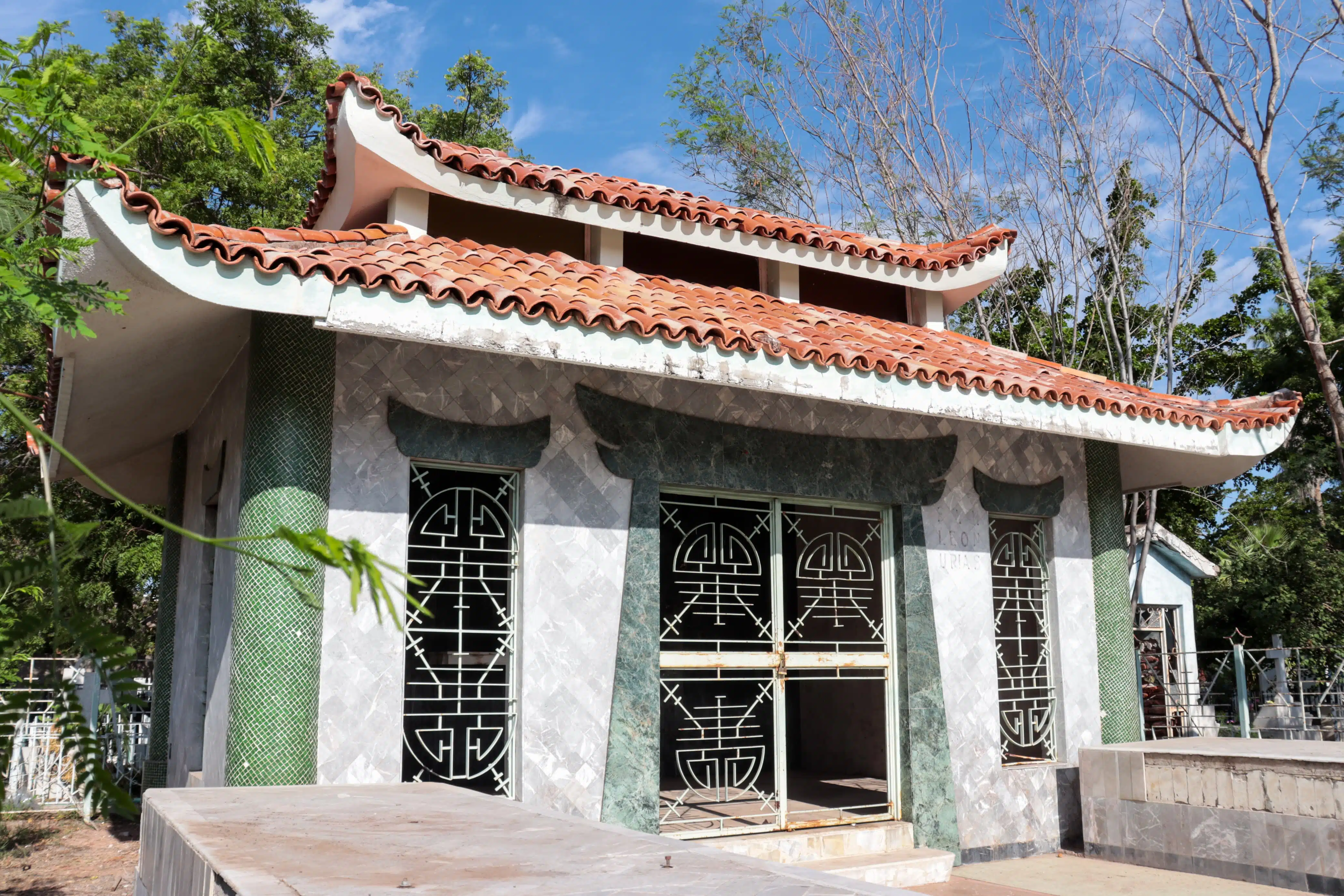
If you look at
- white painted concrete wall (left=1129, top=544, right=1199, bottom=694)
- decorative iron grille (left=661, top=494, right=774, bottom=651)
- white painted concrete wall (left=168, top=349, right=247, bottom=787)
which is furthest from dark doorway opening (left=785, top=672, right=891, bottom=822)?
white painted concrete wall (left=1129, top=544, right=1199, bottom=694)

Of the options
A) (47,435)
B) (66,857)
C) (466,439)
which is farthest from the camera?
(66,857)

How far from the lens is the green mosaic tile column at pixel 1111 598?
8820 mm

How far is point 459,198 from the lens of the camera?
7398 millimetres

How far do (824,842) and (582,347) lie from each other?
3693mm

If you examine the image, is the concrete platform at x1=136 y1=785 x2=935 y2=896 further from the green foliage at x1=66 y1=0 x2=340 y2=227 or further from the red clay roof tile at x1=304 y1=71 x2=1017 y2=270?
the green foliage at x1=66 y1=0 x2=340 y2=227

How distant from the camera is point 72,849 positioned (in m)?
9.07

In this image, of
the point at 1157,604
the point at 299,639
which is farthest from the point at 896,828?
the point at 1157,604

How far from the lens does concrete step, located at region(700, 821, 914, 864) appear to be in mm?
6863

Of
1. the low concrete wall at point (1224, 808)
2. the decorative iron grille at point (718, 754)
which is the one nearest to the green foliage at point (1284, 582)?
the decorative iron grille at point (718, 754)

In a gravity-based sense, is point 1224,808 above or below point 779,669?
below

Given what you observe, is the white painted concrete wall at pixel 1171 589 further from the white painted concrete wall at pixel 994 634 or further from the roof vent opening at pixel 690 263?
the roof vent opening at pixel 690 263

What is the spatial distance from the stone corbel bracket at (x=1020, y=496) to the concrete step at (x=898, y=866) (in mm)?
2622

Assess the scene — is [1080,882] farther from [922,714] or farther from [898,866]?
[922,714]

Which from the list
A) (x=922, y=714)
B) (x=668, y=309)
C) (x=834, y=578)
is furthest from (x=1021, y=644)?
Result: (x=668, y=309)
